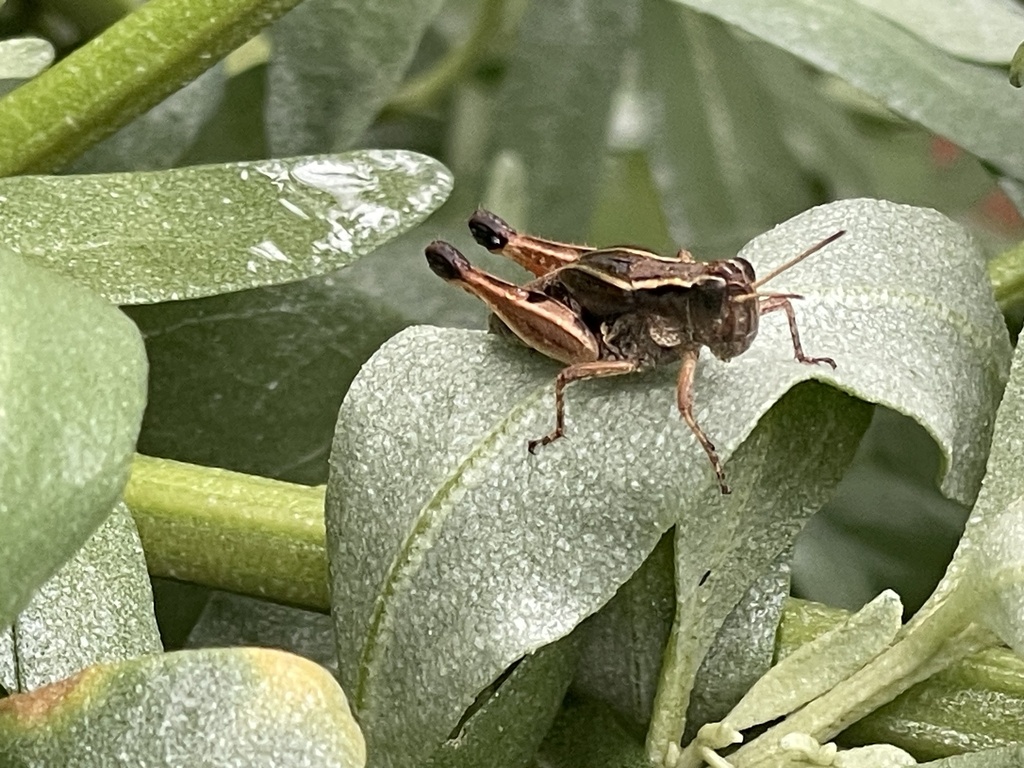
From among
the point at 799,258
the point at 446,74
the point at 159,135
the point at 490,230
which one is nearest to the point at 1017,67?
the point at 799,258

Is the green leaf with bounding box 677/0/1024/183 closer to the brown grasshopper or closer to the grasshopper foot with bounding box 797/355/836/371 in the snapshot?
the brown grasshopper

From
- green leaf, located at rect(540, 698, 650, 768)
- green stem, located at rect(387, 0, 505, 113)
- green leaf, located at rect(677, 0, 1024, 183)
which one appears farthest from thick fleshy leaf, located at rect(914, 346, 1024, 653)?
green stem, located at rect(387, 0, 505, 113)

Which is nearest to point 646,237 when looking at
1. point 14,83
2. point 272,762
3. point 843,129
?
point 843,129

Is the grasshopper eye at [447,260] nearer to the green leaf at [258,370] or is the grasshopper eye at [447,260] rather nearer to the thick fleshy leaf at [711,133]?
the green leaf at [258,370]

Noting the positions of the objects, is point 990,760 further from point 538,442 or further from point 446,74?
point 446,74

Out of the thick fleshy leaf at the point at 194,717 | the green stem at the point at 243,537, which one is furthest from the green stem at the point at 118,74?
the thick fleshy leaf at the point at 194,717

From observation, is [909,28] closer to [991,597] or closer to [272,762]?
[991,597]
